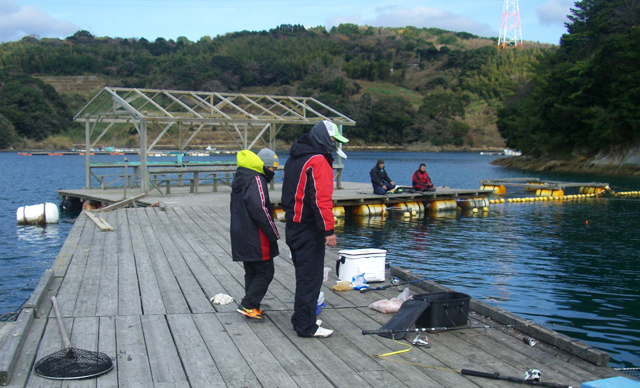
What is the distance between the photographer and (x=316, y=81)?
12344cm

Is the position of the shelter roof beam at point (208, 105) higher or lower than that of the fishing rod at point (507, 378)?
higher

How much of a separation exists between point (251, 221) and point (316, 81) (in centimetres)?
12119

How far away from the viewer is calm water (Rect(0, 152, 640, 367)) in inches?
341

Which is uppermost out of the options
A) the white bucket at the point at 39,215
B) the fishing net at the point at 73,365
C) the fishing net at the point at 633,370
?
the fishing net at the point at 73,365

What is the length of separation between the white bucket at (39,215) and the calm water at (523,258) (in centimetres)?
55

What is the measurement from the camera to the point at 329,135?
4.73m

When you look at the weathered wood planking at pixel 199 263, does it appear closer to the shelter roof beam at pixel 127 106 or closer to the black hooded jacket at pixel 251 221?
the black hooded jacket at pixel 251 221

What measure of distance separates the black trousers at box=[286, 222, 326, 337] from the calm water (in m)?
4.08

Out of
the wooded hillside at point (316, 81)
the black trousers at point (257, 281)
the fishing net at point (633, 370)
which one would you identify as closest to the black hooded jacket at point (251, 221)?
the black trousers at point (257, 281)

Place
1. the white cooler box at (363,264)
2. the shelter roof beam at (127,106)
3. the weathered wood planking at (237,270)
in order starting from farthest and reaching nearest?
the shelter roof beam at (127,106) → the white cooler box at (363,264) → the weathered wood planking at (237,270)

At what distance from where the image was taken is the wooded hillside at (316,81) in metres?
94.1

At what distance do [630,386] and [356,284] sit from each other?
3.30m

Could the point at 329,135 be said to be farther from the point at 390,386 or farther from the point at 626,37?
the point at 626,37

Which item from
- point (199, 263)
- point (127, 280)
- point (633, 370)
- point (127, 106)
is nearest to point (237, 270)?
point (199, 263)
